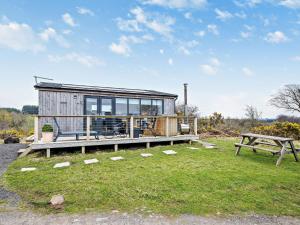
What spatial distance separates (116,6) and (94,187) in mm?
10271

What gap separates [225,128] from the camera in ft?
46.9

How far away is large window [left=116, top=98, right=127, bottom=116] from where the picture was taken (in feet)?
32.3

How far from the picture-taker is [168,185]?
3.62 m

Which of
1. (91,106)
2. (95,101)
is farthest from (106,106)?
(91,106)

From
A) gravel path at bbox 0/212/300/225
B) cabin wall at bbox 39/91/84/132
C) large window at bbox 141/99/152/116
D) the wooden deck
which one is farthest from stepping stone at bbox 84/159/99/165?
large window at bbox 141/99/152/116

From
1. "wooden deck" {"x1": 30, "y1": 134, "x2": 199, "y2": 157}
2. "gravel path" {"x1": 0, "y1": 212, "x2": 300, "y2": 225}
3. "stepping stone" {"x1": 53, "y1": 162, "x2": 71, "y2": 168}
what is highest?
"wooden deck" {"x1": 30, "y1": 134, "x2": 199, "y2": 157}

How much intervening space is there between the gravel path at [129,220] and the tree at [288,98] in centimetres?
1889

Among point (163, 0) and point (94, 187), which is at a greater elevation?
point (163, 0)

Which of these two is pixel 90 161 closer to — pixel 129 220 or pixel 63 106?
pixel 129 220

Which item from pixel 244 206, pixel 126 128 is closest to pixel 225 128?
pixel 126 128

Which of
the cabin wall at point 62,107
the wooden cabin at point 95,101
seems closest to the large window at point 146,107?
the wooden cabin at point 95,101

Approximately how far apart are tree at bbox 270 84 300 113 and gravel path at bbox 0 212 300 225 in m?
18.9

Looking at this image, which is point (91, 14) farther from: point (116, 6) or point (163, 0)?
point (163, 0)

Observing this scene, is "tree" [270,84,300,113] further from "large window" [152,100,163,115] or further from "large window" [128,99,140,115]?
"large window" [128,99,140,115]
